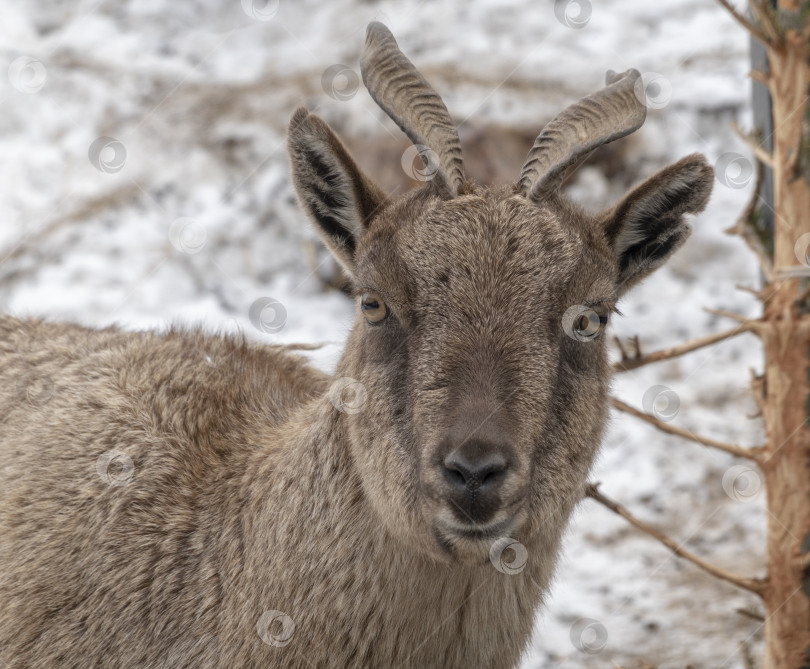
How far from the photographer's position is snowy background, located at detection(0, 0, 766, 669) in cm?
748

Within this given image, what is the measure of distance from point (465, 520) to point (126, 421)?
1927 mm

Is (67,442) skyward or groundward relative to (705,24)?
groundward

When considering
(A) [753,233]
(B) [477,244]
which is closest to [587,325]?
(B) [477,244]

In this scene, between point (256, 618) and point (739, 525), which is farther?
point (739, 525)

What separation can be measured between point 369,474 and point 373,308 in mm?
634

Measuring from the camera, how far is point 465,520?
3.02m

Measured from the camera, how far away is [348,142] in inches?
389

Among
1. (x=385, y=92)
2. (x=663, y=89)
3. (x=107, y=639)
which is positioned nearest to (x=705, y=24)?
(x=663, y=89)

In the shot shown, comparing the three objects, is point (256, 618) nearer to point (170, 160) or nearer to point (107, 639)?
point (107, 639)

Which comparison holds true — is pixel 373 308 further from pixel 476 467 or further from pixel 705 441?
pixel 705 441

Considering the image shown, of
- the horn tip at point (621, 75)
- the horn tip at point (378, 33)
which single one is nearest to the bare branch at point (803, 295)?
the horn tip at point (621, 75)

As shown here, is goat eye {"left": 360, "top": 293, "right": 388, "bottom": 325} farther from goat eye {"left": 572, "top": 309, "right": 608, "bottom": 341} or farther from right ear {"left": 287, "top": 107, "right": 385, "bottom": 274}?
goat eye {"left": 572, "top": 309, "right": 608, "bottom": 341}

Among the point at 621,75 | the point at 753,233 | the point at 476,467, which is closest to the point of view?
the point at 476,467

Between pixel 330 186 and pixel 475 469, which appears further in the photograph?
pixel 330 186
